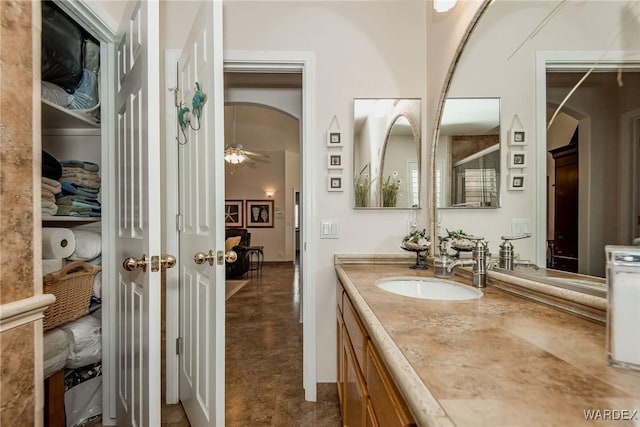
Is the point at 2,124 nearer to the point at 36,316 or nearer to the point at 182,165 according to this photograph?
the point at 36,316

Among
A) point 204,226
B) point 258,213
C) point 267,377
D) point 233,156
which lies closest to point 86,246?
point 204,226

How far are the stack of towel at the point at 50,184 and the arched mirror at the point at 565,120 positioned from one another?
7.26 ft

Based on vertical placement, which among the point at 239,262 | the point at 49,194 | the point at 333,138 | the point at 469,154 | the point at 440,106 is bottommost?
the point at 239,262

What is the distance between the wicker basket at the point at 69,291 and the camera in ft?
4.65

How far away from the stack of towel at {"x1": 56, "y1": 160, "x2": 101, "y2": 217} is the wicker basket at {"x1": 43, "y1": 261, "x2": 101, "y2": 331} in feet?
1.00

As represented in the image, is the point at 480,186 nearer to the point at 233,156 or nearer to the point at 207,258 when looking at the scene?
the point at 207,258

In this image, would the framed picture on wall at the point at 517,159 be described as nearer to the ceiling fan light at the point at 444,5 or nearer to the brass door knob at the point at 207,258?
the ceiling fan light at the point at 444,5

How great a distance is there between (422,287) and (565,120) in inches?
36.0

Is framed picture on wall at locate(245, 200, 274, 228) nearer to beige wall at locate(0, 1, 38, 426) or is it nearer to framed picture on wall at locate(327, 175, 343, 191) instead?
framed picture on wall at locate(327, 175, 343, 191)

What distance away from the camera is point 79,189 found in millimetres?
1655

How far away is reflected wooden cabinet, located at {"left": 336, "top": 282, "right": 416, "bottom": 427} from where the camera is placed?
0.67 m

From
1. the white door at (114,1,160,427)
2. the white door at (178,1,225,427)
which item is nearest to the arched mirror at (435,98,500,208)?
the white door at (178,1,225,427)

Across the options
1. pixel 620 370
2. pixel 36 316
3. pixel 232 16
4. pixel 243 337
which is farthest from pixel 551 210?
pixel 243 337

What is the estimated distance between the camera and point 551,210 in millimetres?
956
